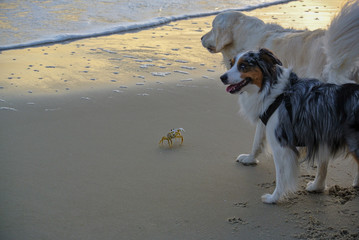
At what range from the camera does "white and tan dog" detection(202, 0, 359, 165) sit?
3738 mm

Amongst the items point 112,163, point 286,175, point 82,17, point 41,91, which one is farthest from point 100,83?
point 82,17

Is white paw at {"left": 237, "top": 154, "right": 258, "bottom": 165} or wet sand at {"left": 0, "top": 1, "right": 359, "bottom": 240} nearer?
wet sand at {"left": 0, "top": 1, "right": 359, "bottom": 240}

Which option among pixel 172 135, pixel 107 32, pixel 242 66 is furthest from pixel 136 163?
pixel 107 32

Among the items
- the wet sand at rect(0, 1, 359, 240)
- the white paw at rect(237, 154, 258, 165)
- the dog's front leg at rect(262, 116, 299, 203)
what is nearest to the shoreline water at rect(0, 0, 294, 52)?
the wet sand at rect(0, 1, 359, 240)

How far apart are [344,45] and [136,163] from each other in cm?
208

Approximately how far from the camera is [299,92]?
348cm

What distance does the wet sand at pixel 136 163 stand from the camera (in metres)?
3.32

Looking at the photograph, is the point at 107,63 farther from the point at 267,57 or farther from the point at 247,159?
the point at 267,57

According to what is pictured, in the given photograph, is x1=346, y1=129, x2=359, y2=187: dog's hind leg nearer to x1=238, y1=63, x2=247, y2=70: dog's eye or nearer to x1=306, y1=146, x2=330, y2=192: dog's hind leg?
x1=306, y1=146, x2=330, y2=192: dog's hind leg

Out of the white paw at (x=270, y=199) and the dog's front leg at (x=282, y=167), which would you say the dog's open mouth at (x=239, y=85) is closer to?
the dog's front leg at (x=282, y=167)

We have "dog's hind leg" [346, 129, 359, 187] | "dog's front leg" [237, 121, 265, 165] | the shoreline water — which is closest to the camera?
"dog's hind leg" [346, 129, 359, 187]

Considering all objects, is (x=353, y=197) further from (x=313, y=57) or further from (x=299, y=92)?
(x=313, y=57)

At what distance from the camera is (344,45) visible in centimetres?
377

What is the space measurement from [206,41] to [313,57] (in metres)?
1.45
